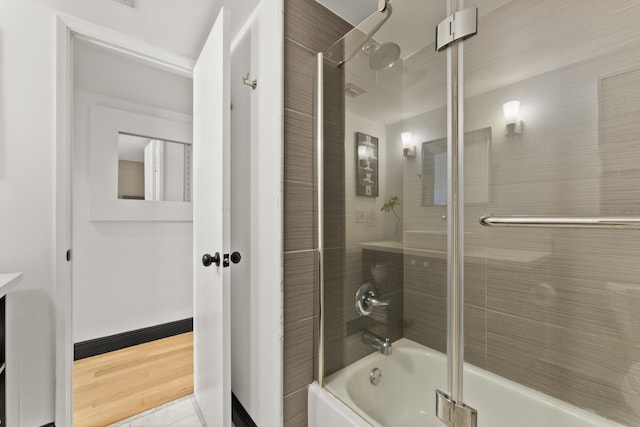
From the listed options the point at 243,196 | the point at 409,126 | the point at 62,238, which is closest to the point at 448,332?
the point at 409,126

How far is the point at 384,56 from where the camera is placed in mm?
1136

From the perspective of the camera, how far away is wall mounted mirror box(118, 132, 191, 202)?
2.16 metres

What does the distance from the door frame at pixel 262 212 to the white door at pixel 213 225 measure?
0.16m

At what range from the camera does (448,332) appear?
0.93 metres

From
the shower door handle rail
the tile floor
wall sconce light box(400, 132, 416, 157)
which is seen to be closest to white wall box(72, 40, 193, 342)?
the tile floor

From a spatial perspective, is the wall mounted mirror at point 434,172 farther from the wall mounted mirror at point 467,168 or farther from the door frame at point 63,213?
the door frame at point 63,213

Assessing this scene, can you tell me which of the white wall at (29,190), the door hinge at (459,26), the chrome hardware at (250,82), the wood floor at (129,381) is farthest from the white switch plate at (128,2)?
the wood floor at (129,381)

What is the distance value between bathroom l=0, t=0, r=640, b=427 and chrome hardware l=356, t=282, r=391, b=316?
4 centimetres

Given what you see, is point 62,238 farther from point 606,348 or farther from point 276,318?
point 606,348

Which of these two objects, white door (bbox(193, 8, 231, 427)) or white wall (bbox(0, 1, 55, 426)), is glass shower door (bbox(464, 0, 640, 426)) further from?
white wall (bbox(0, 1, 55, 426))

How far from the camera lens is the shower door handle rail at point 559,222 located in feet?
2.64

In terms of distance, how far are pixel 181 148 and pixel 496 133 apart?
2.40m

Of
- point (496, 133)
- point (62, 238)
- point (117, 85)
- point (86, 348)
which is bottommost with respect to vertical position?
point (86, 348)

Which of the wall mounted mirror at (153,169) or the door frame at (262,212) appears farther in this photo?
the wall mounted mirror at (153,169)
